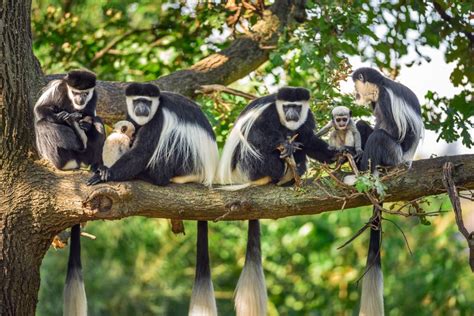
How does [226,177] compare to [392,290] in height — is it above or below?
above

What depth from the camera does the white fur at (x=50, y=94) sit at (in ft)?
15.4

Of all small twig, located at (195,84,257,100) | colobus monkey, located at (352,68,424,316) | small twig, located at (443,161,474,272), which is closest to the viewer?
small twig, located at (443,161,474,272)

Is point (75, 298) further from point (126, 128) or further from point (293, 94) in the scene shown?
point (293, 94)

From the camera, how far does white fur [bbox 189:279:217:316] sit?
15.6 ft

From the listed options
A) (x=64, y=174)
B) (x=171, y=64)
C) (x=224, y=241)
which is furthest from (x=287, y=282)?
(x=64, y=174)

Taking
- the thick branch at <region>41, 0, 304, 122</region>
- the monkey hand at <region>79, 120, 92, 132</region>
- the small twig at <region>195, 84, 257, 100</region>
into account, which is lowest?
the monkey hand at <region>79, 120, 92, 132</region>

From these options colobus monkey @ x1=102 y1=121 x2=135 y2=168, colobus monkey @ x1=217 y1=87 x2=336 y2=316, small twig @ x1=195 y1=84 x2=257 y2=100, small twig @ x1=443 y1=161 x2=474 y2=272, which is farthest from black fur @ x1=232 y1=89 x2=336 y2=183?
small twig @ x1=195 y1=84 x2=257 y2=100

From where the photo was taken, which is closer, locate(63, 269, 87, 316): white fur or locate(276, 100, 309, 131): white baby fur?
locate(63, 269, 87, 316): white fur

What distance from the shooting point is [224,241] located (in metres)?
9.94

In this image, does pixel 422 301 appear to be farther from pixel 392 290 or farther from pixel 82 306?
pixel 82 306

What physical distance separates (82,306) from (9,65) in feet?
4.17

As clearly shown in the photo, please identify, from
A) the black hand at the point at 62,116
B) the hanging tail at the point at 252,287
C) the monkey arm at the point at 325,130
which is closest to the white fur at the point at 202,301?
the hanging tail at the point at 252,287

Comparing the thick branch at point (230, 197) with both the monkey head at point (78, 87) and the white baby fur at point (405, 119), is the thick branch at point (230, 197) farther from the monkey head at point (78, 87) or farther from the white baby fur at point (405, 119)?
the monkey head at point (78, 87)

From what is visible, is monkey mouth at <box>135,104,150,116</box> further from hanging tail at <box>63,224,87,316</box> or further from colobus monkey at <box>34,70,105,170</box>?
hanging tail at <box>63,224,87,316</box>
